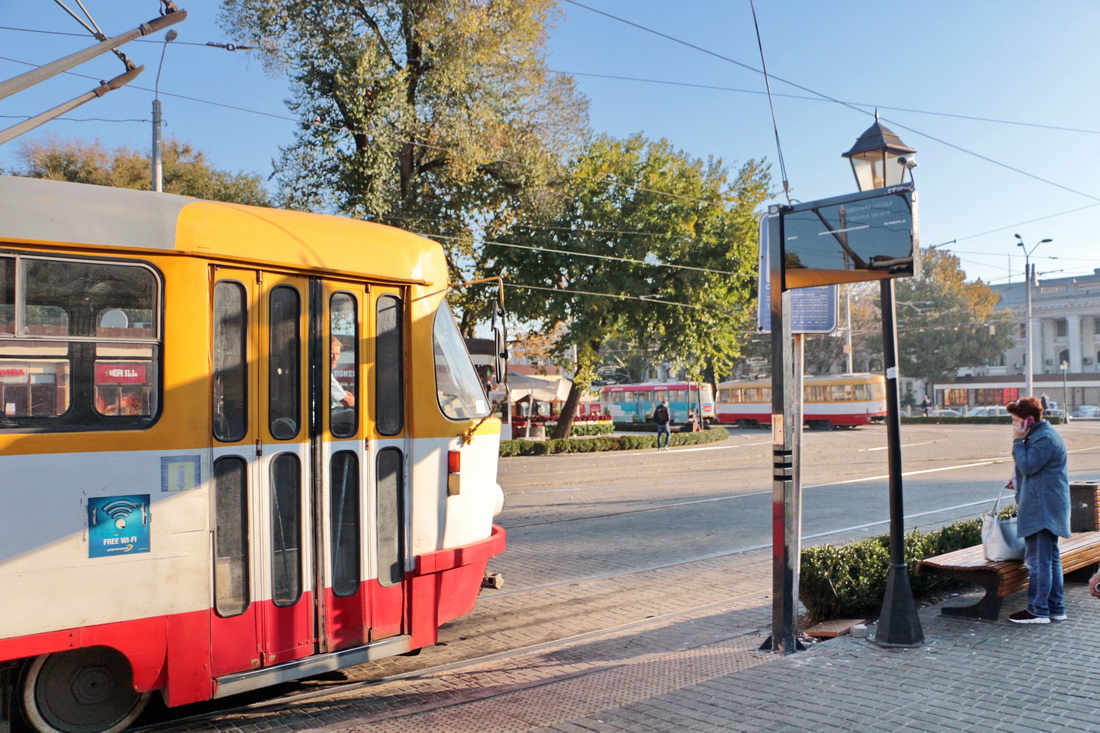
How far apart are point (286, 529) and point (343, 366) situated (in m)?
1.09

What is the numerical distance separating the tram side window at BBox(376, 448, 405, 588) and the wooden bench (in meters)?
4.27

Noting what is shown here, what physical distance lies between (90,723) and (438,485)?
2.45 metres

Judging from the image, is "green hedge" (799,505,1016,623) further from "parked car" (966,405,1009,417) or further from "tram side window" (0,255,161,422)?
"parked car" (966,405,1009,417)

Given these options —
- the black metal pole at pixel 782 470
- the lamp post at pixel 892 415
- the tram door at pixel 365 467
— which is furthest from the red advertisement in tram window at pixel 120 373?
the lamp post at pixel 892 415

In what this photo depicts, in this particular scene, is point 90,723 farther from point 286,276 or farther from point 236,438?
point 286,276

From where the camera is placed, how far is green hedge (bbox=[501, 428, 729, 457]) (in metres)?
29.1

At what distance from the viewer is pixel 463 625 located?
757cm

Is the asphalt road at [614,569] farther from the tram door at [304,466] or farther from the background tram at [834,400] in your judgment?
the background tram at [834,400]

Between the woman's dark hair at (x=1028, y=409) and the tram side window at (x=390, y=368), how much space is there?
4648 millimetres

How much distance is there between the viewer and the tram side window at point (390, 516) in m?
5.69

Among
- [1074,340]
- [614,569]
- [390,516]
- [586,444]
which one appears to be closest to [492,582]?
[390,516]

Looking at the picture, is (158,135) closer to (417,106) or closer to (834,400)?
(417,106)

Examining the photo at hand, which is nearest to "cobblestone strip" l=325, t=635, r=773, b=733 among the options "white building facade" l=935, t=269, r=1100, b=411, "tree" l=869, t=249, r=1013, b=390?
"tree" l=869, t=249, r=1013, b=390

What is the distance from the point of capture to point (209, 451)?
4867mm
